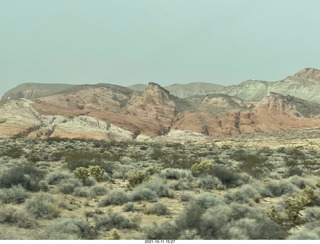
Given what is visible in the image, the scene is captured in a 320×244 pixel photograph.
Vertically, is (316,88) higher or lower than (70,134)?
higher

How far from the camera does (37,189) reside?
1148 centimetres

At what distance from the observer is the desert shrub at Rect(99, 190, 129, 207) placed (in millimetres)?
10361

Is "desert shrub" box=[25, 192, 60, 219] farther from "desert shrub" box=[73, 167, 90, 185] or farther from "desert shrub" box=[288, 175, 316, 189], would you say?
"desert shrub" box=[288, 175, 316, 189]

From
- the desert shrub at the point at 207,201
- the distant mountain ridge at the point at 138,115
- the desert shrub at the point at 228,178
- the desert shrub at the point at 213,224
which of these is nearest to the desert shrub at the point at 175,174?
the desert shrub at the point at 228,178

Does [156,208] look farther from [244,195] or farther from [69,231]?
[244,195]

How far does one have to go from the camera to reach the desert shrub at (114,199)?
34.0 feet

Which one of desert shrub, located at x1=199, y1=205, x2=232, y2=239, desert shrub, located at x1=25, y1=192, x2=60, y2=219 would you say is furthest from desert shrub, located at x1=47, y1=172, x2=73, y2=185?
desert shrub, located at x1=199, y1=205, x2=232, y2=239

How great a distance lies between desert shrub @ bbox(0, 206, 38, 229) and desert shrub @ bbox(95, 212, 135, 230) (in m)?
1.68

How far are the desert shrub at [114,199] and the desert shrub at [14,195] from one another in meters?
2.57

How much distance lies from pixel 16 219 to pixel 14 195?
2139mm

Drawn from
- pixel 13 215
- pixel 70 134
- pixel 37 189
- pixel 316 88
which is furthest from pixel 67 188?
pixel 316 88

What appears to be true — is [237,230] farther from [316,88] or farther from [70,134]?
[316,88]

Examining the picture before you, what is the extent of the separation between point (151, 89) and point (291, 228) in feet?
333

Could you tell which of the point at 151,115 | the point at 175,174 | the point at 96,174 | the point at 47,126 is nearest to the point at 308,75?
the point at 151,115
